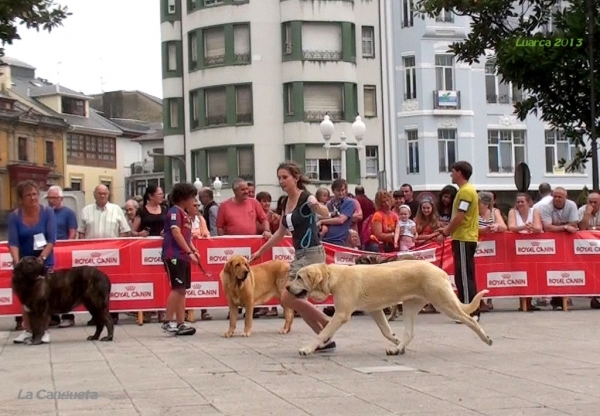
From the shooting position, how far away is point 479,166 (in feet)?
169

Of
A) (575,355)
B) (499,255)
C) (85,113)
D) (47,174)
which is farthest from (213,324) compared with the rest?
(85,113)

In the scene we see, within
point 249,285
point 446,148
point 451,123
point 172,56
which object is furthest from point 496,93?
point 249,285

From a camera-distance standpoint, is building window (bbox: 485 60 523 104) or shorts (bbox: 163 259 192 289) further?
building window (bbox: 485 60 523 104)

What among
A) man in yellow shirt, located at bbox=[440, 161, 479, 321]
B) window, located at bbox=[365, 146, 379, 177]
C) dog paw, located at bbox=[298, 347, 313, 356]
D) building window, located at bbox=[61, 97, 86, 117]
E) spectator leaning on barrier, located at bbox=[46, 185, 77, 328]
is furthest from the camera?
building window, located at bbox=[61, 97, 86, 117]

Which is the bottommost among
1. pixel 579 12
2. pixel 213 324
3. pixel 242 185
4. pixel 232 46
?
pixel 213 324

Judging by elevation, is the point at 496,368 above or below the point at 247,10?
below

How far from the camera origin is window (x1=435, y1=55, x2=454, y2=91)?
169 feet

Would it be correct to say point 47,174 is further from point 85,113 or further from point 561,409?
point 561,409

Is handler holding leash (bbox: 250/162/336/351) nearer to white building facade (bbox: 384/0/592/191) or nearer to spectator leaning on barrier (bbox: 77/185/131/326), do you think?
spectator leaning on barrier (bbox: 77/185/131/326)

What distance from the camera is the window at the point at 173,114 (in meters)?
57.5

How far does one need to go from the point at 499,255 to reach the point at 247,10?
127ft

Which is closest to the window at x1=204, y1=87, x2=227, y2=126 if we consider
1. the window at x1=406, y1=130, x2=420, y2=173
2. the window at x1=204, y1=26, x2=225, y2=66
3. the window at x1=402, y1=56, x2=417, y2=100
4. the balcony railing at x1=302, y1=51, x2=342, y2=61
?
the window at x1=204, y1=26, x2=225, y2=66

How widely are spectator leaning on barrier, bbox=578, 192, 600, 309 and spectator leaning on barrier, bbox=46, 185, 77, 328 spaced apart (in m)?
7.82

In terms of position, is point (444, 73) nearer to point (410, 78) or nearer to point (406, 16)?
point (410, 78)
